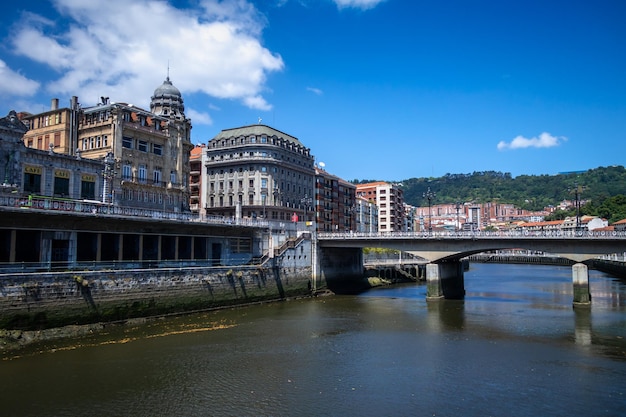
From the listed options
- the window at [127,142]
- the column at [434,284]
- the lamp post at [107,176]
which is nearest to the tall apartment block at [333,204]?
the column at [434,284]

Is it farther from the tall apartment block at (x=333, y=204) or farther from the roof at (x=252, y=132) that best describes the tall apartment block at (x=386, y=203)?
the roof at (x=252, y=132)

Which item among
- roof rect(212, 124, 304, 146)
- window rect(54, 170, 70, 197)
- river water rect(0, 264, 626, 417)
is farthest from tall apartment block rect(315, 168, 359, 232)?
river water rect(0, 264, 626, 417)

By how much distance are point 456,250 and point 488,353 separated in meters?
32.0

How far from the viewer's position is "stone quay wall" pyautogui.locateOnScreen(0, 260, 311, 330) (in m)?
39.7

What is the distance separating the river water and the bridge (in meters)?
9.06

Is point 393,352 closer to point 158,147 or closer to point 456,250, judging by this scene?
point 456,250

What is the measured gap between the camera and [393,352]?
37438 millimetres

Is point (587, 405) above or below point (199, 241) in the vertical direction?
below

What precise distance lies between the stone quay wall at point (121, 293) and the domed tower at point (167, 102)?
3788cm

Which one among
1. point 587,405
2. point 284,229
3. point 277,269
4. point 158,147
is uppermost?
point 158,147

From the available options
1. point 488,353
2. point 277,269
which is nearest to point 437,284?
point 277,269

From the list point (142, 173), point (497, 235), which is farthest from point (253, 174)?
point (497, 235)

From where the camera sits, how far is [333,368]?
3294cm

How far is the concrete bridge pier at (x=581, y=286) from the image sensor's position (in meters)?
59.0
